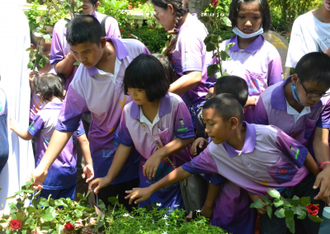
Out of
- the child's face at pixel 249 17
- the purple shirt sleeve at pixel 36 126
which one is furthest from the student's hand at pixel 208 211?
the purple shirt sleeve at pixel 36 126

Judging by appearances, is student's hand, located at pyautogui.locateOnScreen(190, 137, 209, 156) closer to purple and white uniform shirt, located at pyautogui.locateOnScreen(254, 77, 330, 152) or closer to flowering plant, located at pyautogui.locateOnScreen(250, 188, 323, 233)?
purple and white uniform shirt, located at pyautogui.locateOnScreen(254, 77, 330, 152)

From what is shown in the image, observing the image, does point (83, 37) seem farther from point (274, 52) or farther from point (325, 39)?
point (325, 39)

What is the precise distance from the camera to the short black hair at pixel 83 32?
2.61 meters

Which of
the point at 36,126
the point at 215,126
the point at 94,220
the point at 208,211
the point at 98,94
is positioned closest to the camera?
the point at 215,126

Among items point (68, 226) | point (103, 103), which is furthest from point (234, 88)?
point (68, 226)

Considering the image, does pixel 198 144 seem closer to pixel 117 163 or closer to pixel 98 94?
pixel 117 163

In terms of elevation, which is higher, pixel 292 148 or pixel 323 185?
pixel 292 148

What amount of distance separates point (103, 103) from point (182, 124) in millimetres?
599

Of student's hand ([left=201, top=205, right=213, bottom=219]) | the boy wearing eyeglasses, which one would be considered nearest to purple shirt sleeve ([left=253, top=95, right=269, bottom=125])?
the boy wearing eyeglasses

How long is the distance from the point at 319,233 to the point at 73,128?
181 centimetres

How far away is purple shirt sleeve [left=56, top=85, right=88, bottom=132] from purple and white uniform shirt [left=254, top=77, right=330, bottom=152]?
4.16 feet

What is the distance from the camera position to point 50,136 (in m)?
3.54

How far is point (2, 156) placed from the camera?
Answer: 2734mm

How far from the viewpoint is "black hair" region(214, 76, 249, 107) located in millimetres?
2660
